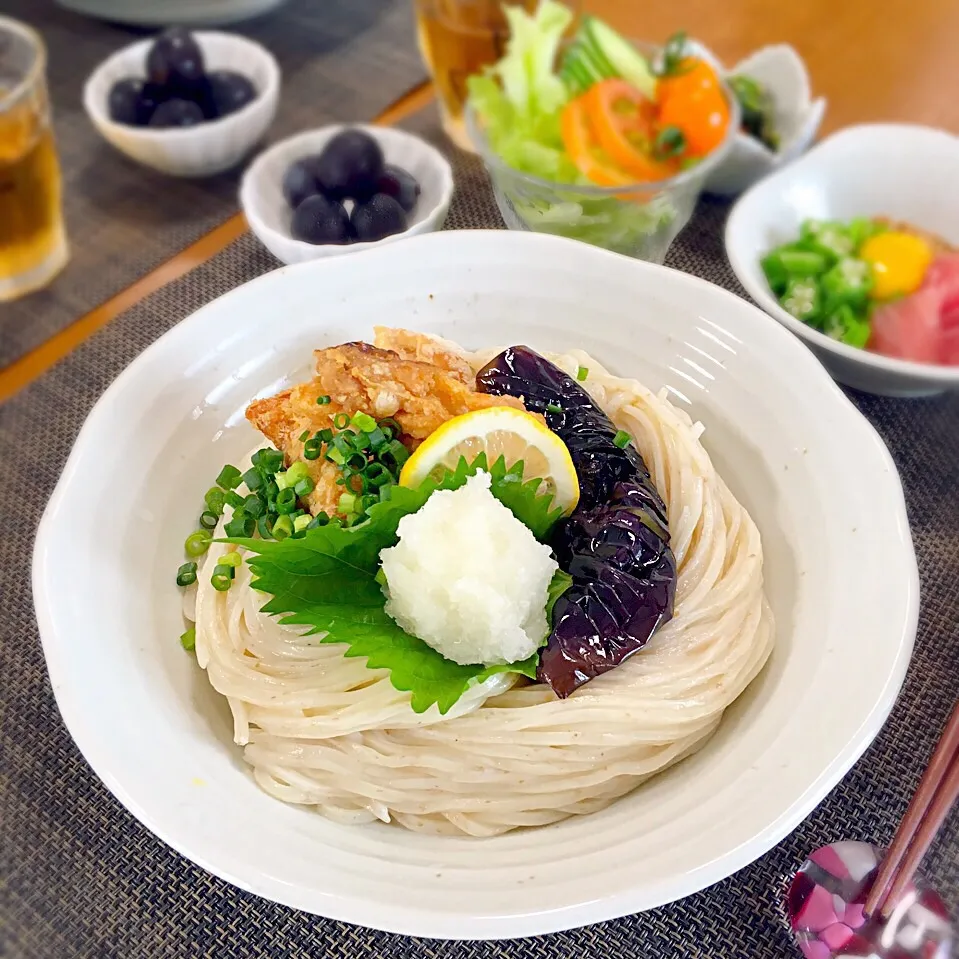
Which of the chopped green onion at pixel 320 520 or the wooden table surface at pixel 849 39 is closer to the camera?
the chopped green onion at pixel 320 520

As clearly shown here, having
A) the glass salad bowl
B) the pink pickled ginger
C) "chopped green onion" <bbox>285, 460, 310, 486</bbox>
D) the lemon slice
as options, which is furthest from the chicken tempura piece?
the pink pickled ginger

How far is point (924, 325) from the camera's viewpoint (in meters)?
3.22

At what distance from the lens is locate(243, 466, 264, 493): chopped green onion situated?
2463mm

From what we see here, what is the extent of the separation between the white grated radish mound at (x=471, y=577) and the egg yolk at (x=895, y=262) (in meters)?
2.12

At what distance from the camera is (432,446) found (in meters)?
2.22

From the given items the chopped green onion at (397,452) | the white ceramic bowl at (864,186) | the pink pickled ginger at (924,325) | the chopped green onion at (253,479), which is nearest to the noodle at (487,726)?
the chopped green onion at (253,479)

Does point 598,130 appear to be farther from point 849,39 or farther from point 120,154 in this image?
point 120,154

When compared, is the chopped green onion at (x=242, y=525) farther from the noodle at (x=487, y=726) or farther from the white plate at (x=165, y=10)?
the white plate at (x=165, y=10)

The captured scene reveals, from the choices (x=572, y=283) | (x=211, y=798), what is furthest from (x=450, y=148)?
(x=211, y=798)

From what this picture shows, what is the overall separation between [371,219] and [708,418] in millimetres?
1450

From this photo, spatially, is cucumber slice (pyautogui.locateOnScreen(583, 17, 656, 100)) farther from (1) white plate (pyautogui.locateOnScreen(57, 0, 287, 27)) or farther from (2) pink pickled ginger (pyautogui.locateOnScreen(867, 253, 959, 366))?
(1) white plate (pyautogui.locateOnScreen(57, 0, 287, 27))

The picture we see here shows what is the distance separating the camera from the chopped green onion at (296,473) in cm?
239

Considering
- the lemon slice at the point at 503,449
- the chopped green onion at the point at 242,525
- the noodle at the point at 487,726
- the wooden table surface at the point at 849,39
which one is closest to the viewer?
the noodle at the point at 487,726

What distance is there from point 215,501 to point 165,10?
3.50 metres
